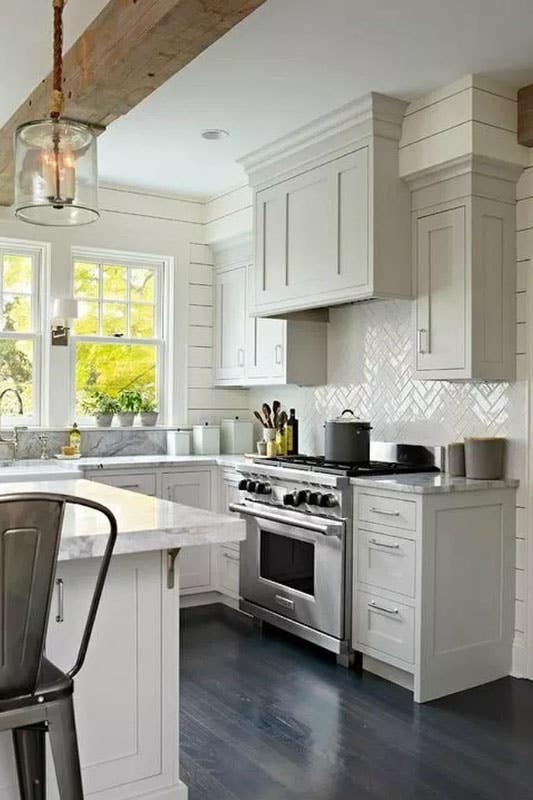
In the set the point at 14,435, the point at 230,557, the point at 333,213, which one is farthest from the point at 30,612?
the point at 14,435

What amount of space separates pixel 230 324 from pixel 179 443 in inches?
36.2

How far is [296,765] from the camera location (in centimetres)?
273

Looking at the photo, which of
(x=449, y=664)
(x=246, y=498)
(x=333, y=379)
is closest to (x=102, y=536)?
(x=449, y=664)

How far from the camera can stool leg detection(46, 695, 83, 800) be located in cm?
171

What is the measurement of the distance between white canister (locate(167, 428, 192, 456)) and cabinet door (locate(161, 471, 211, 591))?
513 millimetres

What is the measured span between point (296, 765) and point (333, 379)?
2.58 meters

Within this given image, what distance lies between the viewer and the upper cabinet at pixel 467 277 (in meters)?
3.56

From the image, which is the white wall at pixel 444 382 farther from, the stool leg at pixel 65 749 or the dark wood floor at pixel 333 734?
the stool leg at pixel 65 749

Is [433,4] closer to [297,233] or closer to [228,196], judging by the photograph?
[297,233]

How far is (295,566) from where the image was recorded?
410 cm

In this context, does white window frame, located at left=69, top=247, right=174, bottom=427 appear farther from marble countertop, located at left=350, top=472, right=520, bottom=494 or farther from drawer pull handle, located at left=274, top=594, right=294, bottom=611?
marble countertop, located at left=350, top=472, right=520, bottom=494

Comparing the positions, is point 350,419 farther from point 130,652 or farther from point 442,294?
point 130,652

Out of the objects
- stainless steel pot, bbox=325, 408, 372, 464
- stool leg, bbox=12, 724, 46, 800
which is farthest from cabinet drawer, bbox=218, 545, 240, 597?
stool leg, bbox=12, 724, 46, 800

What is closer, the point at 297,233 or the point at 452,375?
the point at 452,375
